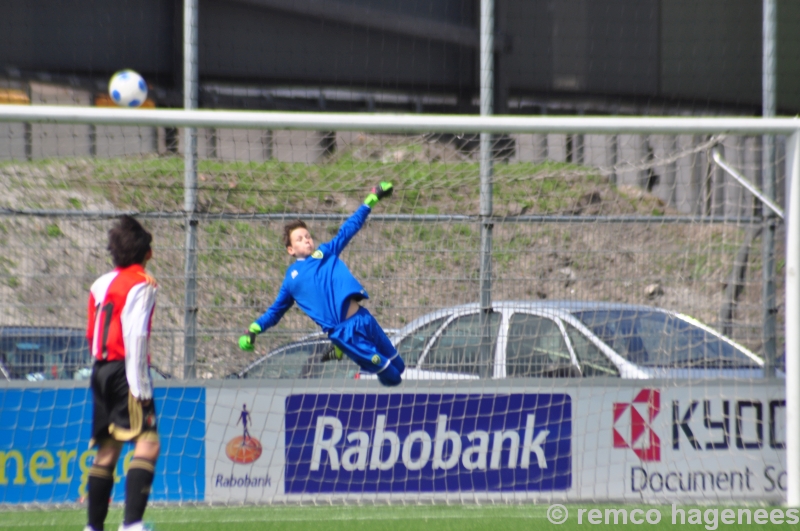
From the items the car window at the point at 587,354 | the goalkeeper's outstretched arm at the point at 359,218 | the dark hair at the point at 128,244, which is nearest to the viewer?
the dark hair at the point at 128,244

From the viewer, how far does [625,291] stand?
18.0 feet

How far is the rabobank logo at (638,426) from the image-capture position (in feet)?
17.5

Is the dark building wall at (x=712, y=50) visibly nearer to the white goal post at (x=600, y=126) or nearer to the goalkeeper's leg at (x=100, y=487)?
the white goal post at (x=600, y=126)

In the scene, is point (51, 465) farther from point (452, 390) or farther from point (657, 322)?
point (657, 322)

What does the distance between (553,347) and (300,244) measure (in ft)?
6.04

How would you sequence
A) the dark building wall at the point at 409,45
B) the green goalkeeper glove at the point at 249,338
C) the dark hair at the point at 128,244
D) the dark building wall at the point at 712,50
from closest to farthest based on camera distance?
the dark hair at the point at 128,244 < the green goalkeeper glove at the point at 249,338 < the dark building wall at the point at 409,45 < the dark building wall at the point at 712,50

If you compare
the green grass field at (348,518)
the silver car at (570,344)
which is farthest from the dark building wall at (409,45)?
the green grass field at (348,518)

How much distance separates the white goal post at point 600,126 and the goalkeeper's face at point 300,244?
0.64m

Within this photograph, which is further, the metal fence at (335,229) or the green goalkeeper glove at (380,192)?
the metal fence at (335,229)

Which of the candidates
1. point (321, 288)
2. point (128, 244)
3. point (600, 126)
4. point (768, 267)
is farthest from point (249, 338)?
point (768, 267)

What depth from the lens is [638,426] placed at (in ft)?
17.5

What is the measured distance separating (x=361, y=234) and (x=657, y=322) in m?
2.11

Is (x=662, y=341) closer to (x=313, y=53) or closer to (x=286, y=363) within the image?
(x=286, y=363)

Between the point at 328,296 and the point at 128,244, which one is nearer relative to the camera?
the point at 128,244
